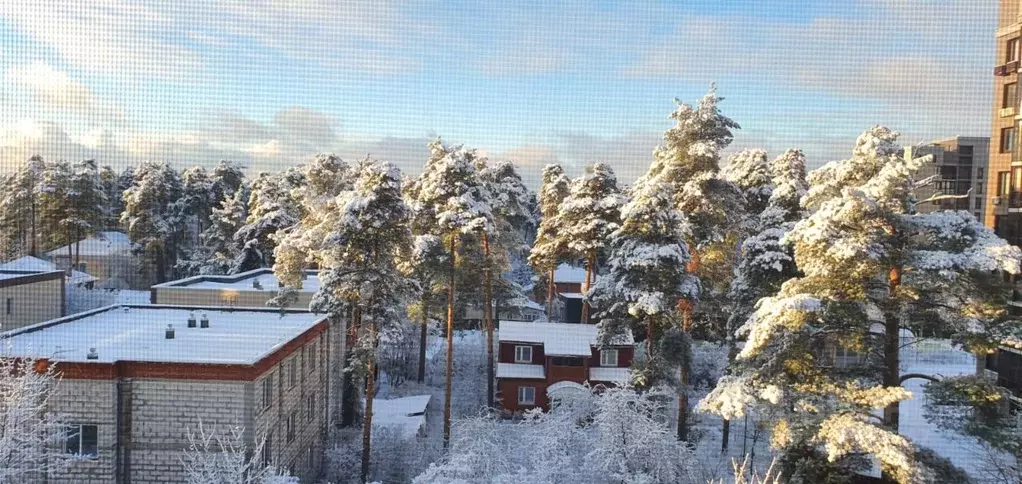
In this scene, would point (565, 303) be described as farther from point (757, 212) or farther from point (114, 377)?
point (114, 377)

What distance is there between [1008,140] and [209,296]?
9.62 metres

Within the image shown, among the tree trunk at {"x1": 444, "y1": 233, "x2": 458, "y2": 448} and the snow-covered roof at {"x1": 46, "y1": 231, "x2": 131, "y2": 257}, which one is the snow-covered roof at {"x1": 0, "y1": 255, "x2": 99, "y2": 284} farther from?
the tree trunk at {"x1": 444, "y1": 233, "x2": 458, "y2": 448}

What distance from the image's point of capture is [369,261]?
572 cm

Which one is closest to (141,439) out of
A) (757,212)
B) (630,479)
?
(630,479)

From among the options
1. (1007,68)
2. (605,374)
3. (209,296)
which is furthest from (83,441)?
(1007,68)

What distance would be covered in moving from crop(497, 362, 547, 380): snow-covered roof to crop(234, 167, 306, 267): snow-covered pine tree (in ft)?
19.0

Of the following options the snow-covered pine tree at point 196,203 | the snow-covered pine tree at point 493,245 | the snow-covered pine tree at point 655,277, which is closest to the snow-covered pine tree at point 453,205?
the snow-covered pine tree at point 493,245

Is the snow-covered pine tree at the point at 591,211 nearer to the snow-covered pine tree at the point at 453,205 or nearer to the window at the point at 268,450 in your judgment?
the snow-covered pine tree at the point at 453,205

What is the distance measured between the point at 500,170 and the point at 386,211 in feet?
27.4

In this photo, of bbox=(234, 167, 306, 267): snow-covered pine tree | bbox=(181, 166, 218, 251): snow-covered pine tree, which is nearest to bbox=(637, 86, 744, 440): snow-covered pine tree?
bbox=(234, 167, 306, 267): snow-covered pine tree

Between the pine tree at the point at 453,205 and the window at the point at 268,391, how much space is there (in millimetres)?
2482

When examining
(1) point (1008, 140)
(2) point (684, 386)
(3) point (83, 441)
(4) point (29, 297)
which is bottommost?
(3) point (83, 441)

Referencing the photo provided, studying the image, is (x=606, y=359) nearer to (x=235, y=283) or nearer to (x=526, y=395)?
(x=526, y=395)

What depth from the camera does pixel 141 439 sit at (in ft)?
14.3
